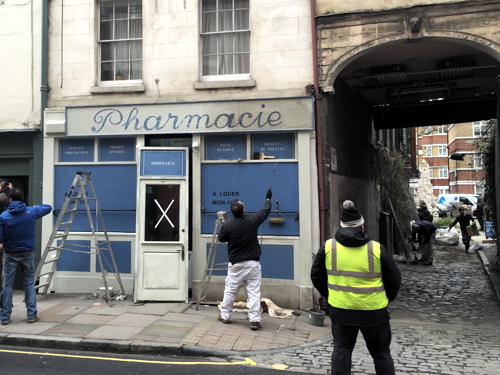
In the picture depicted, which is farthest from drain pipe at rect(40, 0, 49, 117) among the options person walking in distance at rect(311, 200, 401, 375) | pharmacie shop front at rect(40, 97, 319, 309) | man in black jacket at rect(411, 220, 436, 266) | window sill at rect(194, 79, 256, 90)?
man in black jacket at rect(411, 220, 436, 266)

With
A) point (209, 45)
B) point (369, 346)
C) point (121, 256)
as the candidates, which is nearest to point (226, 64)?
point (209, 45)

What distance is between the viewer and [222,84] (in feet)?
27.2

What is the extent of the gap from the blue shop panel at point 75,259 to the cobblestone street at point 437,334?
4719mm

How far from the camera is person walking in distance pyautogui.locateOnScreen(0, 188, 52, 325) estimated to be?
661cm

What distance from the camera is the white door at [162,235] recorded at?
26.3 ft

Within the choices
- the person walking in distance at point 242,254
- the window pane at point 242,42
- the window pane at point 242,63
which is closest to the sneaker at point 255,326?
the person walking in distance at point 242,254

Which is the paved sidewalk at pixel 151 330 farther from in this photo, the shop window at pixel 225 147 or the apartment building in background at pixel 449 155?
the apartment building in background at pixel 449 155

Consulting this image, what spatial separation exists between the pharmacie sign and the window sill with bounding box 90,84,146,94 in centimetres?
32

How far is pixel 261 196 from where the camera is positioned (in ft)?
26.7

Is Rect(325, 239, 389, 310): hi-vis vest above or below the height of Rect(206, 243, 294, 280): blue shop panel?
above

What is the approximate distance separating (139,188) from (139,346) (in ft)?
10.8

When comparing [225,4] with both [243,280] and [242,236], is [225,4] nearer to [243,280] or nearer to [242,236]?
[242,236]

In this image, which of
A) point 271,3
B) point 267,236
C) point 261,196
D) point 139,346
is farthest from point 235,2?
point 139,346

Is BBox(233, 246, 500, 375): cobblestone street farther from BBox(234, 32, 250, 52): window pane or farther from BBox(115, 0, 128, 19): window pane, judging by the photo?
BBox(115, 0, 128, 19): window pane
